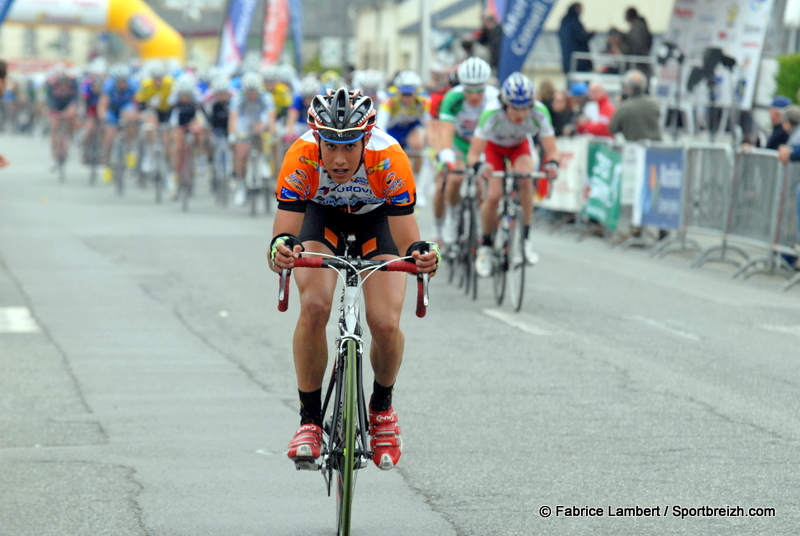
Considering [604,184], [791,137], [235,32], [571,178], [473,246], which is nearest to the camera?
[473,246]

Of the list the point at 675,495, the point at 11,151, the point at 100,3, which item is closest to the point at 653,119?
the point at 675,495

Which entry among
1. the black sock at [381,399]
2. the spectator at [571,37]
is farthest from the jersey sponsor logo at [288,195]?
the spectator at [571,37]

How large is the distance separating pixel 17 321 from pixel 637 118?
31.9ft

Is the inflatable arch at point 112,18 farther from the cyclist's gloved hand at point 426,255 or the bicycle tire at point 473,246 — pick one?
the cyclist's gloved hand at point 426,255

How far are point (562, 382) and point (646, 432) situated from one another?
1498 mm

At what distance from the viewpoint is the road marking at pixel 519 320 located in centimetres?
1138

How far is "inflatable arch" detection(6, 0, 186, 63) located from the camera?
48188mm

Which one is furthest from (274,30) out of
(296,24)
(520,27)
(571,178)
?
(571,178)

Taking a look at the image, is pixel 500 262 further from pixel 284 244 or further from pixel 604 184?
pixel 284 244

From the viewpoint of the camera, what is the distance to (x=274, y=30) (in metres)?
39.4

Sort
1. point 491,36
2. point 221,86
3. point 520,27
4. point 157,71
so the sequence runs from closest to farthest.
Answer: point 520,27
point 221,86
point 491,36
point 157,71

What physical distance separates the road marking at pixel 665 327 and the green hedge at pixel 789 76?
9825 millimetres

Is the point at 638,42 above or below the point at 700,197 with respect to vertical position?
above

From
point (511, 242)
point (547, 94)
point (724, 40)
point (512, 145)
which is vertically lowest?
point (511, 242)
